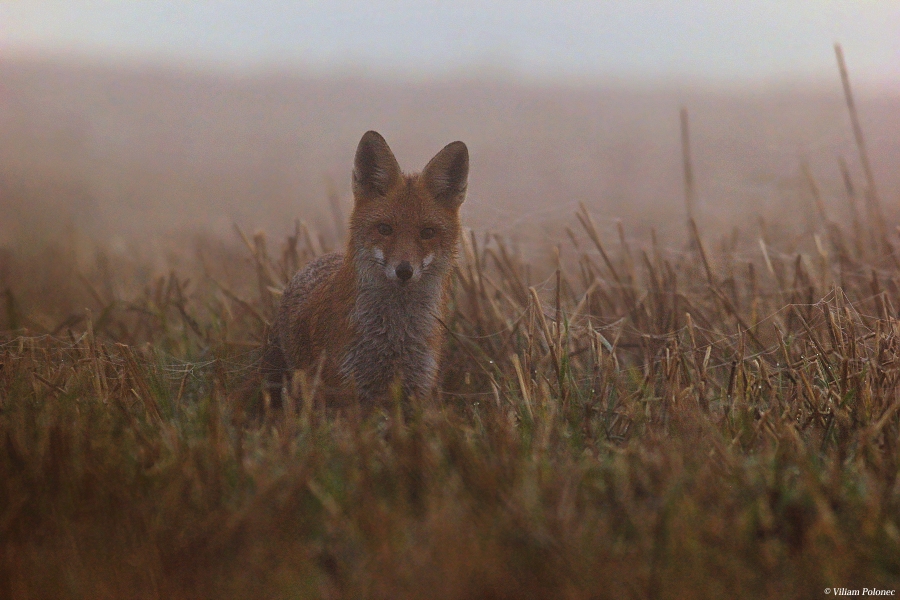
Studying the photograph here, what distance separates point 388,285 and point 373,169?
706 millimetres

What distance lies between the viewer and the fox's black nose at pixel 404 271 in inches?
183

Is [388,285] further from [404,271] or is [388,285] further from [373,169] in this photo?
[373,169]

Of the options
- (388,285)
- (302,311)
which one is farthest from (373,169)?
(302,311)

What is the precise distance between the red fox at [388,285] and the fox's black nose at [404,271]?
15mm

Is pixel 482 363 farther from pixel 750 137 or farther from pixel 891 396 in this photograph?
pixel 750 137

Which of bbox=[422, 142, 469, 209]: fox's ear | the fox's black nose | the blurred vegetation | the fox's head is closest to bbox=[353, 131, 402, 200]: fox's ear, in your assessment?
the fox's head

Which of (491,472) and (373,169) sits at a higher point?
(373,169)

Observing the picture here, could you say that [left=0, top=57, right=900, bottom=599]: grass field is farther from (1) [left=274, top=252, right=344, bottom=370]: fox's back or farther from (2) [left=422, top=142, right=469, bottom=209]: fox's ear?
(2) [left=422, top=142, right=469, bottom=209]: fox's ear

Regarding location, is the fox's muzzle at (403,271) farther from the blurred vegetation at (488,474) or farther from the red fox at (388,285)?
the blurred vegetation at (488,474)

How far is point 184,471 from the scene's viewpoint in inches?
131

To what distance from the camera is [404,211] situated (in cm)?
494

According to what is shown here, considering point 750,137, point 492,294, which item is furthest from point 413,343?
point 750,137

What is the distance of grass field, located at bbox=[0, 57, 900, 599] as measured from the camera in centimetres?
270

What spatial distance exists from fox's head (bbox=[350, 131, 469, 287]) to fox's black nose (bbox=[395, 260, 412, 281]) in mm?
55
